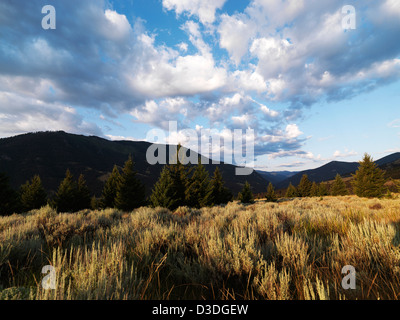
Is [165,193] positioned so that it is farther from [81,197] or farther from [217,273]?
[81,197]

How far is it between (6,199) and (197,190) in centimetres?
2751

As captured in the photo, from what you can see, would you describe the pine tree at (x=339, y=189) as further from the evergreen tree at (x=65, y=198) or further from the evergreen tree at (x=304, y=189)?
the evergreen tree at (x=65, y=198)

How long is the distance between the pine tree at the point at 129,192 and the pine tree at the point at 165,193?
6561mm

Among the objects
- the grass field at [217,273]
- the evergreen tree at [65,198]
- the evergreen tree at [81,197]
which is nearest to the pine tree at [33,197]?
the evergreen tree at [65,198]

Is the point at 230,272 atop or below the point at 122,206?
atop

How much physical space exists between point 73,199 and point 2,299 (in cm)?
3568

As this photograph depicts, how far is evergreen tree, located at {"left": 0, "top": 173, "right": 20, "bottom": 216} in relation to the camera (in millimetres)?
24116

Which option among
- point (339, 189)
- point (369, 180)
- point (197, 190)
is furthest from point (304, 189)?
point (197, 190)

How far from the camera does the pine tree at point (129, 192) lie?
25.7 meters

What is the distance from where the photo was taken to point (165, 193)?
67.6 ft

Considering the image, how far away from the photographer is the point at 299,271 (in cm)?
229
